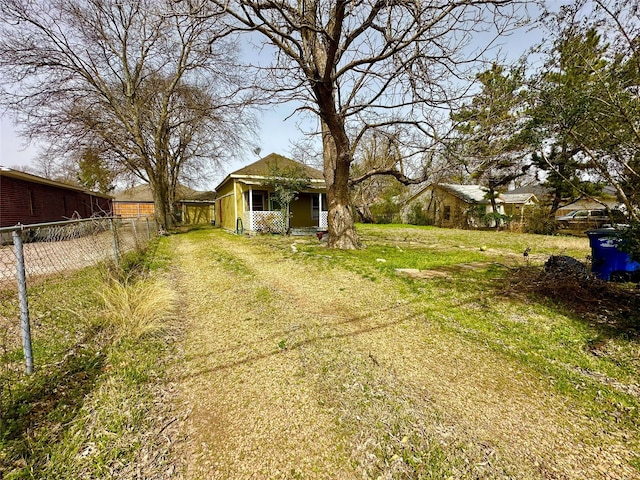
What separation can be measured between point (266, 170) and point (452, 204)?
1655cm

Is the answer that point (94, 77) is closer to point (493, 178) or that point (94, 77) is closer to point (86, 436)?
point (86, 436)

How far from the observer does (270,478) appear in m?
1.69

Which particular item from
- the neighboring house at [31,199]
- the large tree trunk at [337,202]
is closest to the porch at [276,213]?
the large tree trunk at [337,202]

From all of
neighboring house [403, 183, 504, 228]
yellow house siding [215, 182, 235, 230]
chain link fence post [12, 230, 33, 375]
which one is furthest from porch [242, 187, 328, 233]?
chain link fence post [12, 230, 33, 375]

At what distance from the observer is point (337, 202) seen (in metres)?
9.63

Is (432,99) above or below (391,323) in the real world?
above

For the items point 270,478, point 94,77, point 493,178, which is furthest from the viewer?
point 493,178

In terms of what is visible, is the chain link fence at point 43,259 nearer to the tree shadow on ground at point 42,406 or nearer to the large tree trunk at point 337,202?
the tree shadow on ground at point 42,406

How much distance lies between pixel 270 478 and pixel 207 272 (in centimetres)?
575

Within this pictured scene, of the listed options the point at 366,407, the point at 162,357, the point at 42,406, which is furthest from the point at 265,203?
the point at 366,407

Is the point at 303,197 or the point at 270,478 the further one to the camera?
the point at 303,197

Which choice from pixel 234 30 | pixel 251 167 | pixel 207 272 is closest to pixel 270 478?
pixel 207 272

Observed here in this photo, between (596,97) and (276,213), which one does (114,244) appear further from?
(276,213)

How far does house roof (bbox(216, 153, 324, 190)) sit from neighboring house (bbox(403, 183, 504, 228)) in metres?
10.2
